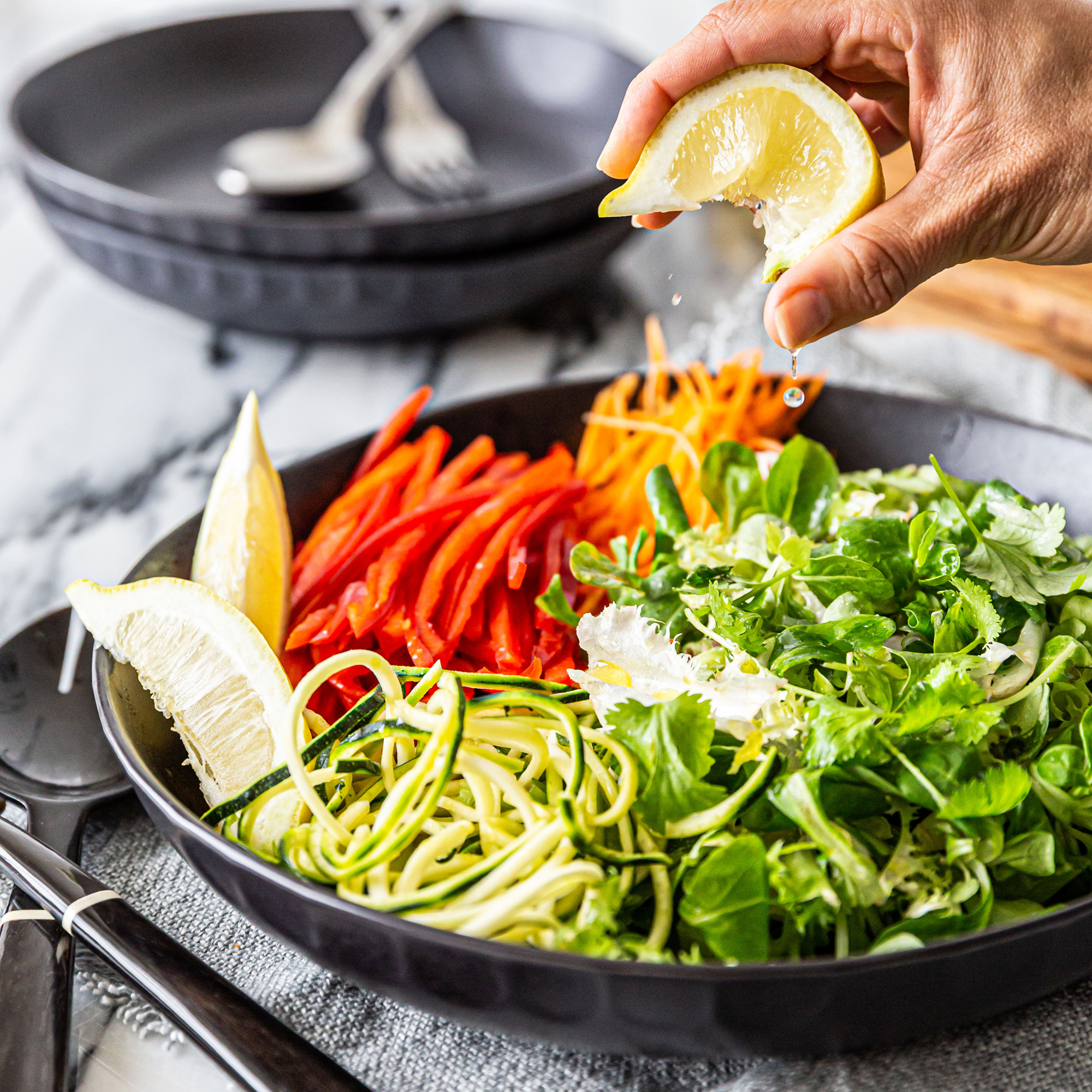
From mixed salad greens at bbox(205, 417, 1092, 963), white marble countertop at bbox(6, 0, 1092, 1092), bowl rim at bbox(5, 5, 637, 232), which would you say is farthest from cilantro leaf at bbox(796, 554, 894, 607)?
bowl rim at bbox(5, 5, 637, 232)

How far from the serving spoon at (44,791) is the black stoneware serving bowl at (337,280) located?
728 mm

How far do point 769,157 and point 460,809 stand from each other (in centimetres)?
66

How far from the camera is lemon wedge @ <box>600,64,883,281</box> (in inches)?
40.4

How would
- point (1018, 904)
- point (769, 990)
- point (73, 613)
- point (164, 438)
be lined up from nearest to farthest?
point (769, 990) < point (1018, 904) < point (73, 613) < point (164, 438)

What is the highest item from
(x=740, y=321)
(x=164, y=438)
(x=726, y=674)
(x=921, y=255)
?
(x=921, y=255)

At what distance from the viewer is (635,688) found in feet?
3.27

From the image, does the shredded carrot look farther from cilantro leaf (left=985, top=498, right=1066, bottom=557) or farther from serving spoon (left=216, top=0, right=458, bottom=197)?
serving spoon (left=216, top=0, right=458, bottom=197)

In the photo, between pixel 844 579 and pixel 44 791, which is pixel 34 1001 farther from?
pixel 844 579

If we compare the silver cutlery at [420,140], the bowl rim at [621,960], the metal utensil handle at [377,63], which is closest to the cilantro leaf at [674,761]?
the bowl rim at [621,960]

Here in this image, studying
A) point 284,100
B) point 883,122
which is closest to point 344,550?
point 883,122

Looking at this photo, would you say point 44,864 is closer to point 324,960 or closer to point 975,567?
point 324,960

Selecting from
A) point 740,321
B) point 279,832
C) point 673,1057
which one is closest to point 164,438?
point 740,321

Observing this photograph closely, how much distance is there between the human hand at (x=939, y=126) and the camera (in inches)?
38.2

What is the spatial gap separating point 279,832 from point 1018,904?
0.60 metres
